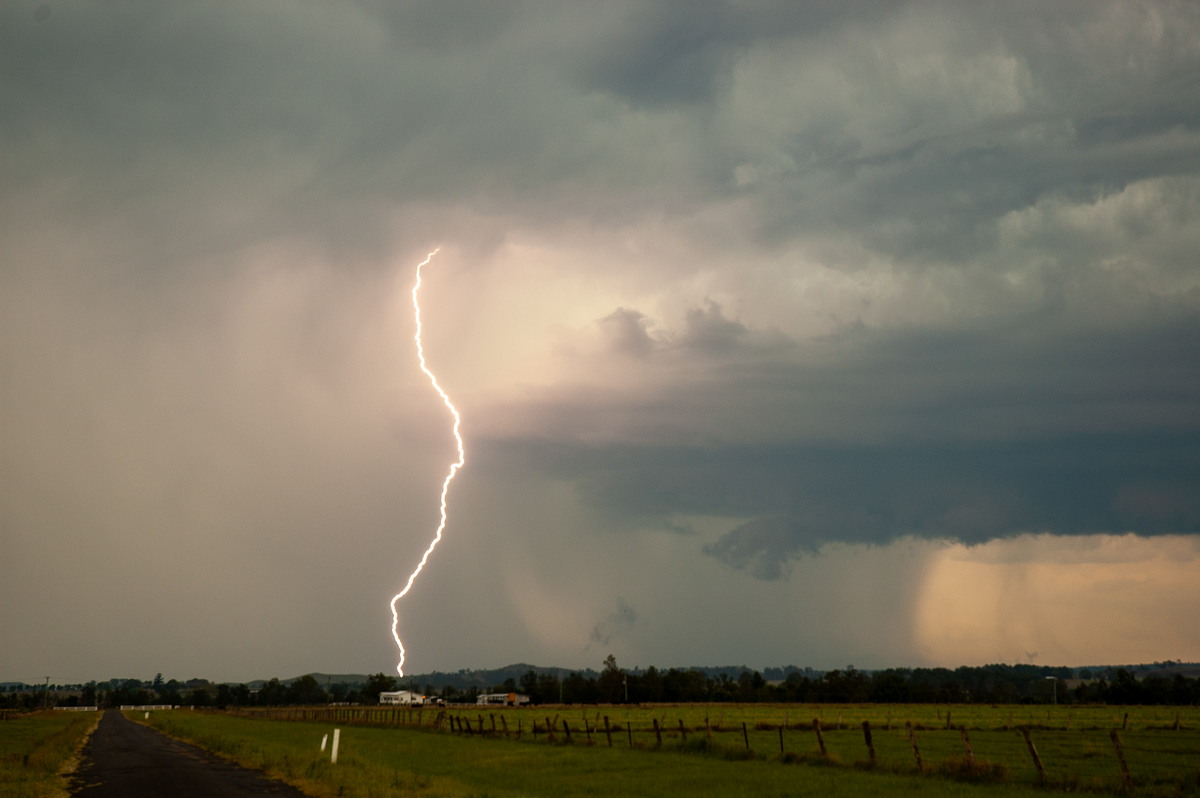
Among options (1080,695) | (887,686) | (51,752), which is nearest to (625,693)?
(887,686)

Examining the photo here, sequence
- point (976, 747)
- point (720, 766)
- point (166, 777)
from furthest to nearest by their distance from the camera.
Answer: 1. point (976, 747)
2. point (720, 766)
3. point (166, 777)

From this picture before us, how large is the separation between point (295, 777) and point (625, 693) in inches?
6371

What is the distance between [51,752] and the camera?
41.7 m

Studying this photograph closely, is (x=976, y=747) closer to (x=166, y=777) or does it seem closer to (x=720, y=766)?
(x=720, y=766)

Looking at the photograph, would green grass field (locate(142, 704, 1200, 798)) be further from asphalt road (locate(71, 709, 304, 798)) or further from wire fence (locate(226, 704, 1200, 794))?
asphalt road (locate(71, 709, 304, 798))

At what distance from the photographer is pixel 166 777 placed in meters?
29.6

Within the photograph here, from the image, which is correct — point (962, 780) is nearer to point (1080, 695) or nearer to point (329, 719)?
point (329, 719)

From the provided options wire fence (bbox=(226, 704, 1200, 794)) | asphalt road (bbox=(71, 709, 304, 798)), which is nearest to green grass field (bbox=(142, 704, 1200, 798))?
wire fence (bbox=(226, 704, 1200, 794))

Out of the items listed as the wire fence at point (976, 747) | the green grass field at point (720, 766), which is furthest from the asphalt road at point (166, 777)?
the wire fence at point (976, 747)

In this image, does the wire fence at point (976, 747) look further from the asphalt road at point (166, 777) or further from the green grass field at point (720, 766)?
the asphalt road at point (166, 777)

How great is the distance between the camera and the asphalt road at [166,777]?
24.8m

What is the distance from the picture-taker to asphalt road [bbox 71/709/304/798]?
2483 cm

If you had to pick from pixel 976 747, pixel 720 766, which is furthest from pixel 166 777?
pixel 976 747

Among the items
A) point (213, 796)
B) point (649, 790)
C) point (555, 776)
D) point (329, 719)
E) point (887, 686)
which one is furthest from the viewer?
point (887, 686)
